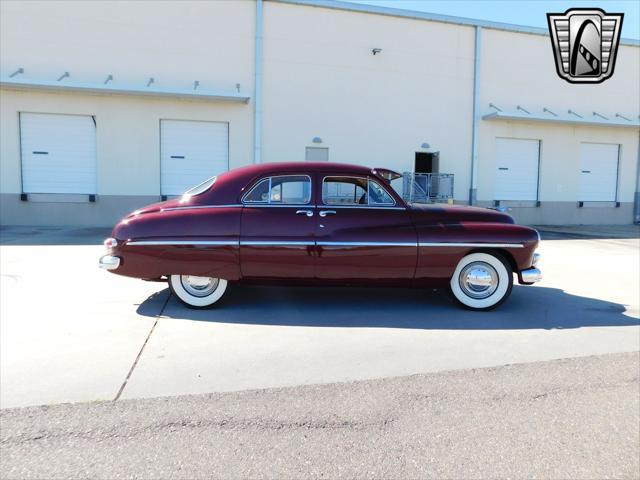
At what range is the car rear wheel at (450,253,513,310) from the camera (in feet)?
17.2

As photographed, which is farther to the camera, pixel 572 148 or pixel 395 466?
pixel 572 148

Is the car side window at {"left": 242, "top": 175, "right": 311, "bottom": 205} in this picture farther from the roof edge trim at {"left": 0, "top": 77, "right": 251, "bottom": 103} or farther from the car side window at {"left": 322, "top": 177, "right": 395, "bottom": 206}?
the roof edge trim at {"left": 0, "top": 77, "right": 251, "bottom": 103}

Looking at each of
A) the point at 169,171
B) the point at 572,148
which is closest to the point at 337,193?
the point at 169,171

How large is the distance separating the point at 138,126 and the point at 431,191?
34.1 feet

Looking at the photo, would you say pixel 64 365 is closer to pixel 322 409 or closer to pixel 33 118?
pixel 322 409

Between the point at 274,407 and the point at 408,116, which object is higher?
the point at 408,116

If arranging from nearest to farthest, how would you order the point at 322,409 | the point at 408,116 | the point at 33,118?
1. the point at 322,409
2. the point at 33,118
3. the point at 408,116

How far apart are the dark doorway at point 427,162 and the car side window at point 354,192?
12458 millimetres

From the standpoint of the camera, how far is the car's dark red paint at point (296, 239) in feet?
16.3

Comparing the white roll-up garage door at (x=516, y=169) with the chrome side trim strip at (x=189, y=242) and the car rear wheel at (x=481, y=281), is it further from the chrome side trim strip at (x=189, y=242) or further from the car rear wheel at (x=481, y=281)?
the chrome side trim strip at (x=189, y=242)

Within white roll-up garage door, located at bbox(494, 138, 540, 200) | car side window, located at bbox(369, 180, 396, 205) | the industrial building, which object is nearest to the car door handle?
car side window, located at bbox(369, 180, 396, 205)

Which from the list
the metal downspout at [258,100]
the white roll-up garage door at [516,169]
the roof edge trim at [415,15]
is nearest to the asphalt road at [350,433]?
the metal downspout at [258,100]

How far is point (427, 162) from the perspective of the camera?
1847cm

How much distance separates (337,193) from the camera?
521 cm
